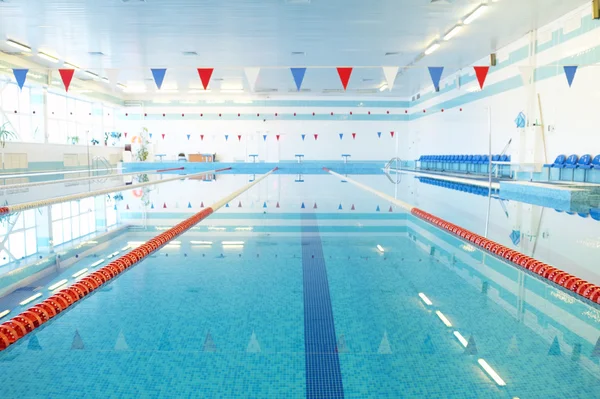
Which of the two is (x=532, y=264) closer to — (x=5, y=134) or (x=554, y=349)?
(x=554, y=349)

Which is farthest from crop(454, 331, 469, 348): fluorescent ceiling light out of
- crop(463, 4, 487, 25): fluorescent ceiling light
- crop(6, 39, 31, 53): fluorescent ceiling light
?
crop(6, 39, 31, 53): fluorescent ceiling light

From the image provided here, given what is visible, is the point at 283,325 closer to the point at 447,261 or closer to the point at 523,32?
the point at 447,261

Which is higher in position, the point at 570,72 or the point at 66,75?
the point at 66,75

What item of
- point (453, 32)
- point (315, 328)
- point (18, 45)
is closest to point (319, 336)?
point (315, 328)

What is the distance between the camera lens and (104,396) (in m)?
1.51

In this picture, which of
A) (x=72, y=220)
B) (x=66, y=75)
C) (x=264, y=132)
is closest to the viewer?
(x=72, y=220)

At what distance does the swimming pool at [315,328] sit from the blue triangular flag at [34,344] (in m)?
0.02

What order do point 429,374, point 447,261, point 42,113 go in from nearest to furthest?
1. point 429,374
2. point 447,261
3. point 42,113

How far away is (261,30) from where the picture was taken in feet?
29.6

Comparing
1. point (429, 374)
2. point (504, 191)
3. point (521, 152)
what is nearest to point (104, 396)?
point (429, 374)

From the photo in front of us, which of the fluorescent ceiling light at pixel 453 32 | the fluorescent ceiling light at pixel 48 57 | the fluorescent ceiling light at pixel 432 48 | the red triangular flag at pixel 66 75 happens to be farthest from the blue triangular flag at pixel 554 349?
the fluorescent ceiling light at pixel 48 57

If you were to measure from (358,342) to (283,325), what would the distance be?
0.40m

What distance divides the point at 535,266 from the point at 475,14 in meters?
6.39

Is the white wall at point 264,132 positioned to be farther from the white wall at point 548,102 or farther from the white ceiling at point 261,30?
the white ceiling at point 261,30
